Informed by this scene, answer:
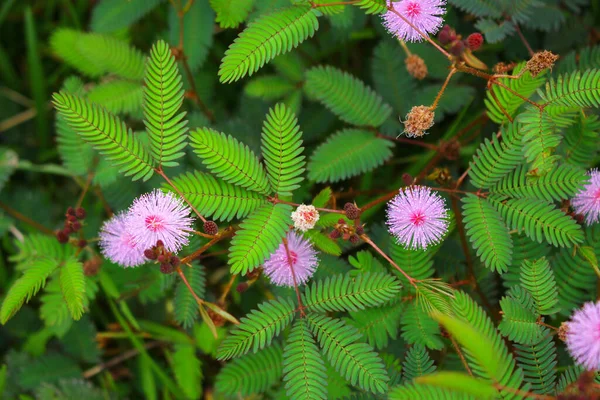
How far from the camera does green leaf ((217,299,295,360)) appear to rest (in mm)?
2107

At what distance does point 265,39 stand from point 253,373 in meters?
1.44

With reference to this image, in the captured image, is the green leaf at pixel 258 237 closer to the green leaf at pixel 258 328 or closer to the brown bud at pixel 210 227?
the brown bud at pixel 210 227

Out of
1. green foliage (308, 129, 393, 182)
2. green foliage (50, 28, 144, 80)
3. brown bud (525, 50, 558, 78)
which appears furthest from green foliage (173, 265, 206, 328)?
brown bud (525, 50, 558, 78)

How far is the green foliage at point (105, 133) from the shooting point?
6.69 feet

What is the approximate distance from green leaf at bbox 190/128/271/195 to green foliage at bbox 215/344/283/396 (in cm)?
81

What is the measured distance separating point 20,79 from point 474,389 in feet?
12.3

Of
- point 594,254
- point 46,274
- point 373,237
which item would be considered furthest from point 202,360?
point 594,254

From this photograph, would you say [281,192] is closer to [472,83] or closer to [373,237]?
[373,237]

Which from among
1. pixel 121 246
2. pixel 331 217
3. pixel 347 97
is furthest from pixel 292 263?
pixel 347 97

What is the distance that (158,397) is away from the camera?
321 centimetres

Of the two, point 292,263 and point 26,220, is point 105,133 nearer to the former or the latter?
point 292,263

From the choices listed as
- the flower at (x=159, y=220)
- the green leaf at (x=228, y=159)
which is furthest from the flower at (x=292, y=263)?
the flower at (x=159, y=220)

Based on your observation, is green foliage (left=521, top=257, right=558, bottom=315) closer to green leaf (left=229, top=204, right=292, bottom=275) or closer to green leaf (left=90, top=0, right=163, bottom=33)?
green leaf (left=229, top=204, right=292, bottom=275)

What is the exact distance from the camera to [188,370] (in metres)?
2.88
